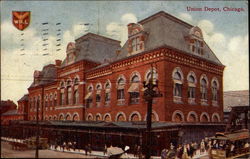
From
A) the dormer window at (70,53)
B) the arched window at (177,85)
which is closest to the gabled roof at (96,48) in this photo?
the dormer window at (70,53)

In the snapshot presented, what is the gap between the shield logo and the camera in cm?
1457

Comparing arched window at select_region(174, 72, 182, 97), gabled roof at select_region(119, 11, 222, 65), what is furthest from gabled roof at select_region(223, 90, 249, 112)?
arched window at select_region(174, 72, 182, 97)

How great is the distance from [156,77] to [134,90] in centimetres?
224

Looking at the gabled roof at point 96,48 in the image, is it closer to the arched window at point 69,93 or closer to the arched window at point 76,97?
the arched window at point 69,93

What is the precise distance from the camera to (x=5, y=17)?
14.4m

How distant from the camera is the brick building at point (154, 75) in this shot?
19.3m

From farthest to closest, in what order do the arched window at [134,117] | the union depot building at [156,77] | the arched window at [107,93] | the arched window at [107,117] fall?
the arched window at [107,93]
the arched window at [107,117]
the arched window at [134,117]
the union depot building at [156,77]

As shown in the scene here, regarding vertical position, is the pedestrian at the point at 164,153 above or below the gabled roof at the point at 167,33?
below

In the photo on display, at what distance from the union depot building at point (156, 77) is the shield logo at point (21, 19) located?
13.6 feet

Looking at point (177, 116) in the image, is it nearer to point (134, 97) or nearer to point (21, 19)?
point (134, 97)

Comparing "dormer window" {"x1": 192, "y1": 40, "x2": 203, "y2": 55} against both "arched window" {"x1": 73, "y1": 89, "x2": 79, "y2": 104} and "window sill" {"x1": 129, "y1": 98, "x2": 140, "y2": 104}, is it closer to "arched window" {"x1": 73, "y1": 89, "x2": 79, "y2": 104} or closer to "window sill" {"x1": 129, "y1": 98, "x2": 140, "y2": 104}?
"window sill" {"x1": 129, "y1": 98, "x2": 140, "y2": 104}

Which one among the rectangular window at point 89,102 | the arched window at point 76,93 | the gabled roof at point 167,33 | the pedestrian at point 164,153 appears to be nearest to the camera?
the pedestrian at point 164,153

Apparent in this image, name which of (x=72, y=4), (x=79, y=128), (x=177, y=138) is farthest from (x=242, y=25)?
(x=79, y=128)

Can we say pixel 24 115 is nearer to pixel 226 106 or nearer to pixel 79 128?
pixel 79 128
